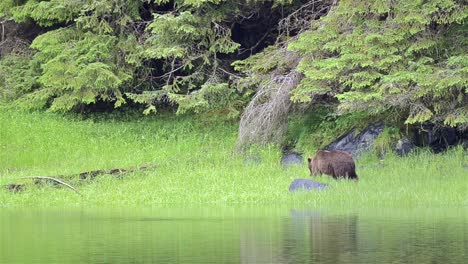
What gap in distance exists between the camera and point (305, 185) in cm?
2048

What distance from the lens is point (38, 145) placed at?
27.7 meters

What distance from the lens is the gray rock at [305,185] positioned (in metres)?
20.2

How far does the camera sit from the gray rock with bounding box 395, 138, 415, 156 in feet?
77.9

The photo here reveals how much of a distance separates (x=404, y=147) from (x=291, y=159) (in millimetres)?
2761

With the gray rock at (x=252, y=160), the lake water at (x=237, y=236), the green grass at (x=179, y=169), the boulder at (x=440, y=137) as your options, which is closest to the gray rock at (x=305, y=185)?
the green grass at (x=179, y=169)

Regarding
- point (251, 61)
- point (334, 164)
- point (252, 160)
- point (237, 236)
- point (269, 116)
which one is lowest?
point (237, 236)

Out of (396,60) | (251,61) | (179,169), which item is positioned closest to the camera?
(396,60)

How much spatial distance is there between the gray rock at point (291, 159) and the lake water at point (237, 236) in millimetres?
5398

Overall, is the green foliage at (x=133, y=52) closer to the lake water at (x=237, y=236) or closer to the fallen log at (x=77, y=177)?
the fallen log at (x=77, y=177)

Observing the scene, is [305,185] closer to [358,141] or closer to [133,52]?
[358,141]

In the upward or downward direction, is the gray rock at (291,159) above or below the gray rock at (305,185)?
above

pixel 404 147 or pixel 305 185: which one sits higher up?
pixel 404 147

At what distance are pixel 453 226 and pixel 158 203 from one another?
7.42m

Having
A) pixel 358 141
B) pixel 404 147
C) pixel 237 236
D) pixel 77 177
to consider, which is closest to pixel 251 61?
pixel 358 141
